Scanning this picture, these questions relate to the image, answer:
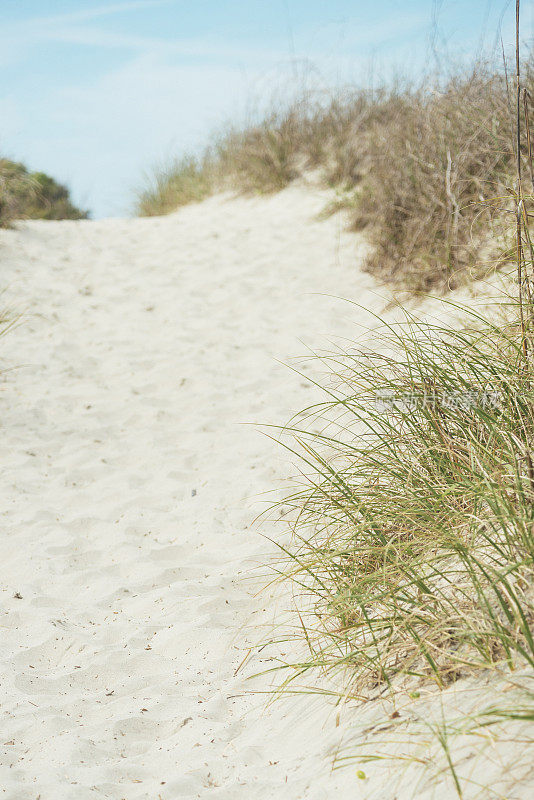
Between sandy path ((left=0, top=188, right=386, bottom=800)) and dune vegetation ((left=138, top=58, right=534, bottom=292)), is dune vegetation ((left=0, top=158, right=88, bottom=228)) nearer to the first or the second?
sandy path ((left=0, top=188, right=386, bottom=800))

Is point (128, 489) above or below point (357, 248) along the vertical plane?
below

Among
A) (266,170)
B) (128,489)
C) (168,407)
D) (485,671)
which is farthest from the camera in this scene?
(266,170)

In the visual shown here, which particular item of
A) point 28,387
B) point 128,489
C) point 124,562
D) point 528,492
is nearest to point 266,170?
point 28,387

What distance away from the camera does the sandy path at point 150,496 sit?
1905 mm

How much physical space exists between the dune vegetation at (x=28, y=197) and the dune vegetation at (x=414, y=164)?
2905 mm

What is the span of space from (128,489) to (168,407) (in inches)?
42.2

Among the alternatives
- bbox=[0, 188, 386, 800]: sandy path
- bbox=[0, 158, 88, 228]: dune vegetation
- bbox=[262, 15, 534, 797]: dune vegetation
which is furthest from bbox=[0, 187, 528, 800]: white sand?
bbox=[0, 158, 88, 228]: dune vegetation

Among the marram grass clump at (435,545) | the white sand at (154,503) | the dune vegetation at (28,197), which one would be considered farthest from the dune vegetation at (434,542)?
the dune vegetation at (28,197)

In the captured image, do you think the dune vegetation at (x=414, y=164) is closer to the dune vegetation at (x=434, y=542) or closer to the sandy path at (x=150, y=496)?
the sandy path at (x=150, y=496)

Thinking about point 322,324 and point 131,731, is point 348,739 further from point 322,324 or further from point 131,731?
point 322,324

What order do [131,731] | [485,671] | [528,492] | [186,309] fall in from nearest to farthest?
[485,671]
[528,492]
[131,731]
[186,309]

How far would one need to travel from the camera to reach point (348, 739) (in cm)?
169

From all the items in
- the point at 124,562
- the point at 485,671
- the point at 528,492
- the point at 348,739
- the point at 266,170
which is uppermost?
the point at 266,170

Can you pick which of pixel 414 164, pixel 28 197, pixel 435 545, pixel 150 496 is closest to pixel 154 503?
pixel 150 496
